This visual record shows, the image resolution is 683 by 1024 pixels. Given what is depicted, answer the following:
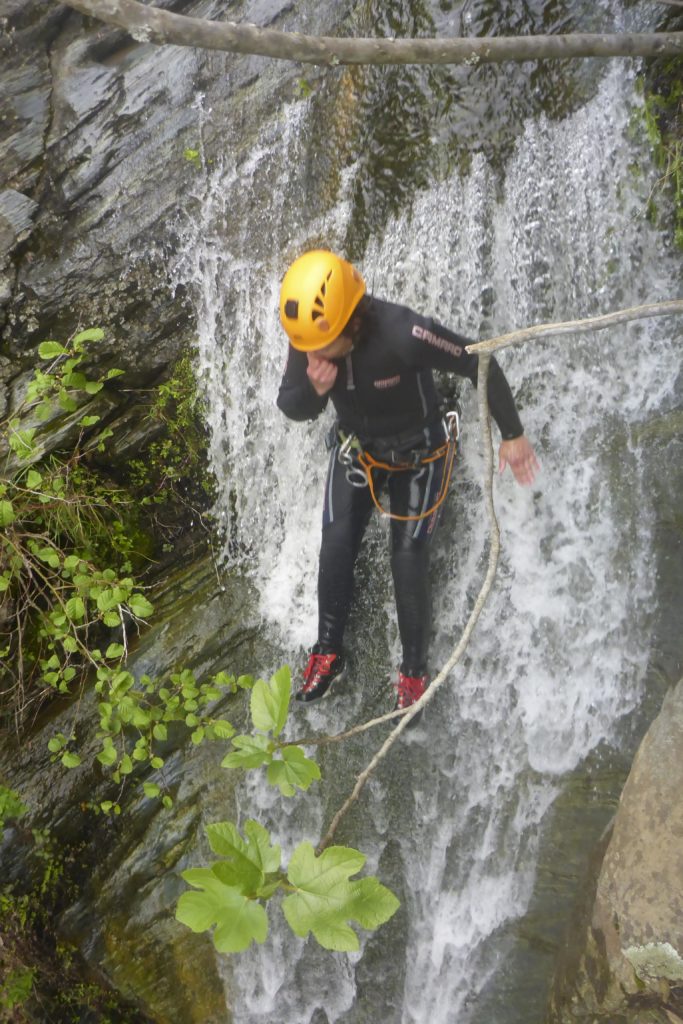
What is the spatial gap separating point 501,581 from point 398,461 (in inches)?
36.0

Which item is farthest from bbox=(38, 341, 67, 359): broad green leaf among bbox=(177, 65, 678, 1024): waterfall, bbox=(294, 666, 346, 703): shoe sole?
bbox=(294, 666, 346, 703): shoe sole

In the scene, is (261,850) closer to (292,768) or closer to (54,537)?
(292,768)

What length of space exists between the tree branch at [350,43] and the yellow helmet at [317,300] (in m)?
0.73

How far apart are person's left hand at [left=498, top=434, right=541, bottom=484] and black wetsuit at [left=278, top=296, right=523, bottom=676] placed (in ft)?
0.21

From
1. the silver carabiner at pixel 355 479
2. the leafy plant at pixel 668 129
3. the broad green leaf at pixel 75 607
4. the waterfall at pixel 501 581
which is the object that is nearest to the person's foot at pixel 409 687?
the waterfall at pixel 501 581

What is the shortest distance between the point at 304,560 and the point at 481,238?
6.74 ft

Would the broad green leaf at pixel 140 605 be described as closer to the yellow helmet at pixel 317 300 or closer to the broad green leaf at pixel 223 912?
the yellow helmet at pixel 317 300

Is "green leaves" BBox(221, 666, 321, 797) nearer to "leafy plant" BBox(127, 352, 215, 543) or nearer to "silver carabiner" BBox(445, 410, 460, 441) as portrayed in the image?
"silver carabiner" BBox(445, 410, 460, 441)

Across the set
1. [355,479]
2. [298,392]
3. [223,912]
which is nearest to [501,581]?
[355,479]

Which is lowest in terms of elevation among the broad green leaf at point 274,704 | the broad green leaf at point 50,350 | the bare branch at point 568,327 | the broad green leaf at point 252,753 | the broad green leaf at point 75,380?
the broad green leaf at point 252,753

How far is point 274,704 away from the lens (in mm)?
2359

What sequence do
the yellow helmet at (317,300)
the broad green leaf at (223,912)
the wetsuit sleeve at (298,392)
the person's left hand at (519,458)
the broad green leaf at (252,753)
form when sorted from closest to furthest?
the broad green leaf at (223,912)
the broad green leaf at (252,753)
the yellow helmet at (317,300)
the wetsuit sleeve at (298,392)
the person's left hand at (519,458)

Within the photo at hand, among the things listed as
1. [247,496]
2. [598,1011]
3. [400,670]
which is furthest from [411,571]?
[598,1011]

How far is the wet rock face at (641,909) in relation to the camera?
10.6 ft
